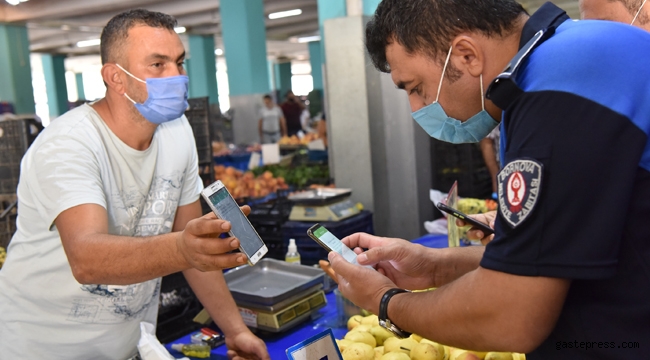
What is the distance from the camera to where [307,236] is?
365 cm

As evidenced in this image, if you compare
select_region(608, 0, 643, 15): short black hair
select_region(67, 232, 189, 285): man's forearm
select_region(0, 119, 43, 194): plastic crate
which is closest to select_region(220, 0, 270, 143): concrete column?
select_region(0, 119, 43, 194): plastic crate

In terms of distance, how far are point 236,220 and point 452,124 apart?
61cm

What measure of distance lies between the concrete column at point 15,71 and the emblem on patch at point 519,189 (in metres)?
15.1

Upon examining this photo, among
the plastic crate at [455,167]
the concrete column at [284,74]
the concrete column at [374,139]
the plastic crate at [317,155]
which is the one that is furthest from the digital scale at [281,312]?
the concrete column at [284,74]

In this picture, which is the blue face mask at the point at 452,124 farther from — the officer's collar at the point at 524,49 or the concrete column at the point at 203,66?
the concrete column at the point at 203,66

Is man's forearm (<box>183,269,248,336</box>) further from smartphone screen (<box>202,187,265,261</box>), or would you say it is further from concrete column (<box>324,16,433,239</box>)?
concrete column (<box>324,16,433,239</box>)

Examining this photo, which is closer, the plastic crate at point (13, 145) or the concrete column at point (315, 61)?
the plastic crate at point (13, 145)

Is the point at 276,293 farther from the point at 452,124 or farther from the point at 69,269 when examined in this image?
the point at 452,124

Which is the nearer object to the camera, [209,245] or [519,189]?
[519,189]

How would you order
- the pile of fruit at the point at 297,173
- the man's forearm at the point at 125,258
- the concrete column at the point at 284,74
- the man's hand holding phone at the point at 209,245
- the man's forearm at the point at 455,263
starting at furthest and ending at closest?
the concrete column at the point at 284,74 < the pile of fruit at the point at 297,173 < the man's forearm at the point at 455,263 < the man's forearm at the point at 125,258 < the man's hand holding phone at the point at 209,245

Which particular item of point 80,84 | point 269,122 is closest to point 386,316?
point 269,122

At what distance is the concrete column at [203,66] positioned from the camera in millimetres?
16438

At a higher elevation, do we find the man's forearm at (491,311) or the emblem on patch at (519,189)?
the emblem on patch at (519,189)

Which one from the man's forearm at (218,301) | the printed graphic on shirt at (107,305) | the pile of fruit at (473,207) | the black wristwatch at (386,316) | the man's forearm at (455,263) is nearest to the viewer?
the black wristwatch at (386,316)
